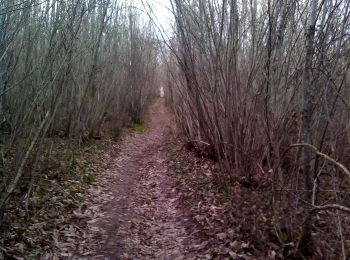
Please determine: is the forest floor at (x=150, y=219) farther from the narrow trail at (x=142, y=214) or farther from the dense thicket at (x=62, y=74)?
the dense thicket at (x=62, y=74)

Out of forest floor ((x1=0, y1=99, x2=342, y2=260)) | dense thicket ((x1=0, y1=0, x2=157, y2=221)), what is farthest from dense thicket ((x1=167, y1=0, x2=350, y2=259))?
dense thicket ((x1=0, y1=0, x2=157, y2=221))

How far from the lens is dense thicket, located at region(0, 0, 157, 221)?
4.71 m

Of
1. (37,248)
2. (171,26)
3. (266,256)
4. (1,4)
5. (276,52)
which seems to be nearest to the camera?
(266,256)

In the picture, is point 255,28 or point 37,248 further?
point 255,28

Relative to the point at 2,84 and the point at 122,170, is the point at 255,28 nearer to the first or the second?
the point at 2,84

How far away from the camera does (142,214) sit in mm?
5926

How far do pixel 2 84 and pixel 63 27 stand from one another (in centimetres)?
156

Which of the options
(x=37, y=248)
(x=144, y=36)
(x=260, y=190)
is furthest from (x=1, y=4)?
(x=144, y=36)

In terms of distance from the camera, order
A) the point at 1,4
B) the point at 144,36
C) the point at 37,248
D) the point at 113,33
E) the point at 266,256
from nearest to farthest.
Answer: the point at 266,256 < the point at 37,248 < the point at 1,4 < the point at 113,33 < the point at 144,36

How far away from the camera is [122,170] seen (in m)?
9.30

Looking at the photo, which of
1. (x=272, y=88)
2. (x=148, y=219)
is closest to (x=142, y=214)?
(x=148, y=219)

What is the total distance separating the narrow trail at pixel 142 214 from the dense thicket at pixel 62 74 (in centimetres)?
157

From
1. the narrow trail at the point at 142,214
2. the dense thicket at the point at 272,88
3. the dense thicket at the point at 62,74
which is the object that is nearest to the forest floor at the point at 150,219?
the narrow trail at the point at 142,214

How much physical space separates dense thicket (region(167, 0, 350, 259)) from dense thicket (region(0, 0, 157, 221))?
2530 millimetres
